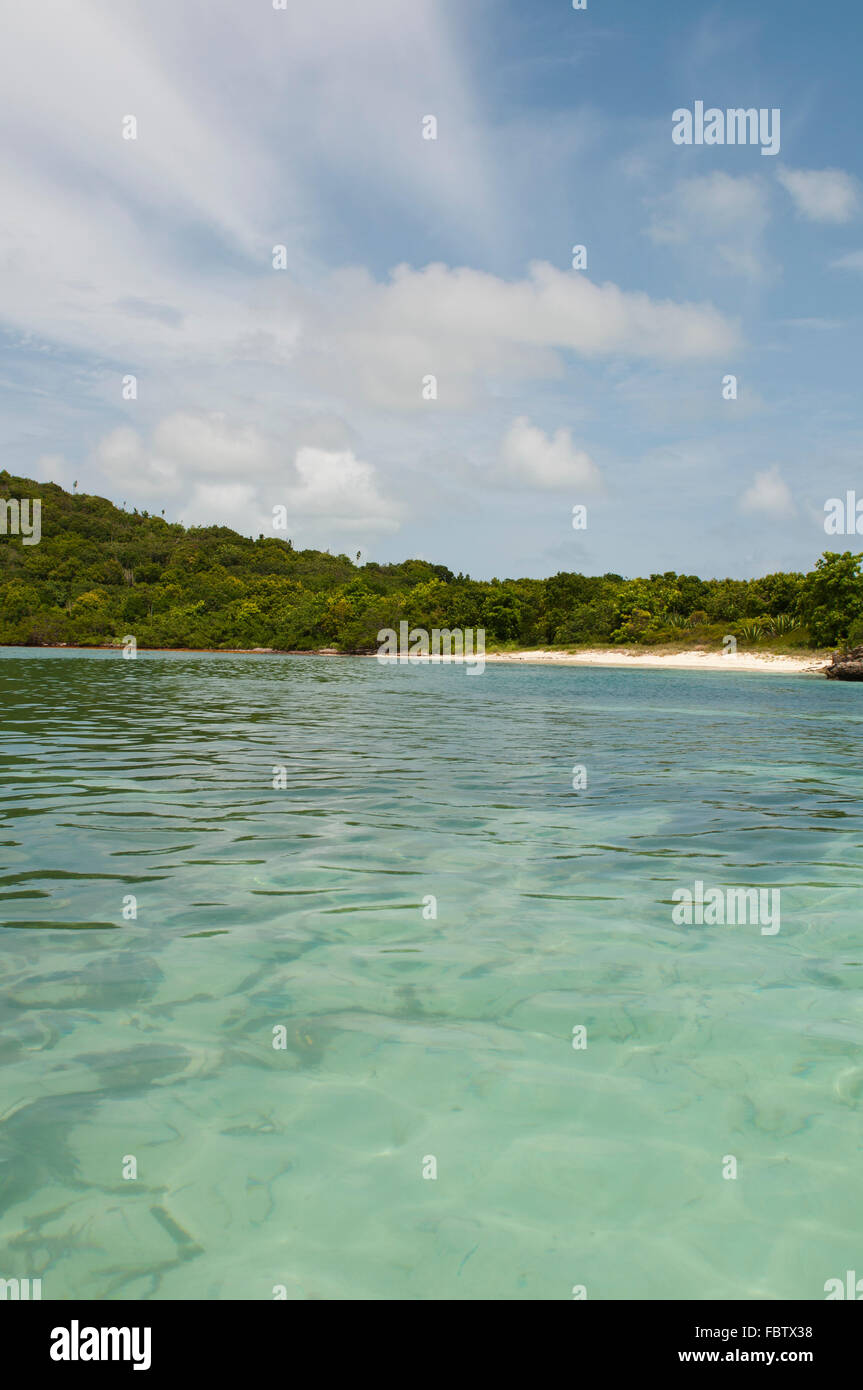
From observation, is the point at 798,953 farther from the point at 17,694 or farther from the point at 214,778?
the point at 17,694

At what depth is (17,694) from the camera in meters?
24.3

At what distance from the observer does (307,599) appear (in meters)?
124

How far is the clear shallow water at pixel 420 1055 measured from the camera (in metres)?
2.79

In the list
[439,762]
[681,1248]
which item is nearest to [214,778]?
[439,762]

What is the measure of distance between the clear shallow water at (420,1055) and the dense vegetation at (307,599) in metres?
62.1

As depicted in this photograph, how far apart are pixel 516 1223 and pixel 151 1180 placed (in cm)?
135
